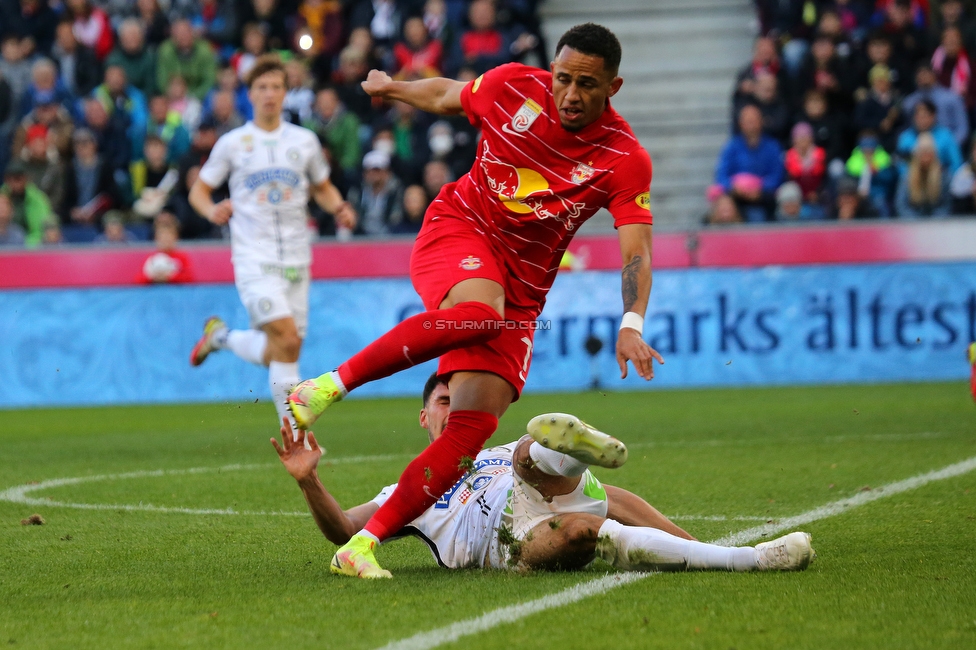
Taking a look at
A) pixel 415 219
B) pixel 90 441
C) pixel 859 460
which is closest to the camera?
pixel 859 460

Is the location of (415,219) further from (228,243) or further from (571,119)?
(571,119)

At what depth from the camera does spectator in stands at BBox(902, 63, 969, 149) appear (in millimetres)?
15445

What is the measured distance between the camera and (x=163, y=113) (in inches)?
674

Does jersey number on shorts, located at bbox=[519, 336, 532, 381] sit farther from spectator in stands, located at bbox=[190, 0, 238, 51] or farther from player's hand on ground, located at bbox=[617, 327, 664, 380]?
spectator in stands, located at bbox=[190, 0, 238, 51]

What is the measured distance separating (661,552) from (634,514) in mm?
238

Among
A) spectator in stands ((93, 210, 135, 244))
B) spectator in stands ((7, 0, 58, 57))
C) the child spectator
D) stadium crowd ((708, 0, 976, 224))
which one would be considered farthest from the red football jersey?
spectator in stands ((7, 0, 58, 57))

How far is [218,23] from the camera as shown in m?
18.4

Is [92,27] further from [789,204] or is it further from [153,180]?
[789,204]

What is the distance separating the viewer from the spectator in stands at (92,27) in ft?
60.3

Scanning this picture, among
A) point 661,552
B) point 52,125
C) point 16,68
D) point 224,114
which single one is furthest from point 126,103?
point 661,552

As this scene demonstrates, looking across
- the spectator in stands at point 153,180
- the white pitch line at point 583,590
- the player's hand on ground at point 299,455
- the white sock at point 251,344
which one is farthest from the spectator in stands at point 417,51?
the player's hand on ground at point 299,455

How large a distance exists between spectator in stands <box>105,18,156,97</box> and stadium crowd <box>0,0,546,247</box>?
18mm

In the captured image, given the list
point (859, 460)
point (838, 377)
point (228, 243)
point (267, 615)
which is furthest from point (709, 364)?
point (267, 615)

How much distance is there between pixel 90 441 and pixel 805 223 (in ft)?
24.6
